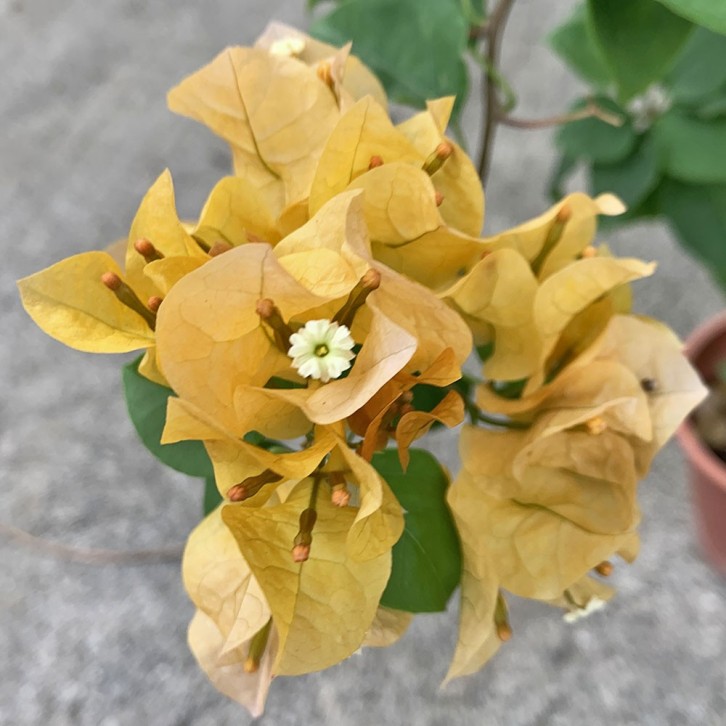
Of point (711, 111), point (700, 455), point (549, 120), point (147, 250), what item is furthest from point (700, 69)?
point (147, 250)

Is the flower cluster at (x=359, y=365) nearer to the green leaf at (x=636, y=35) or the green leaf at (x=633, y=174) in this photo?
the green leaf at (x=636, y=35)

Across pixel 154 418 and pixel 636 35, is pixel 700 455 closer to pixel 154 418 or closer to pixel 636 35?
pixel 636 35

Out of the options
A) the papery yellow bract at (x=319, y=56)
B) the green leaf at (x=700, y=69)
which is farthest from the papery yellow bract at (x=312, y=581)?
the green leaf at (x=700, y=69)

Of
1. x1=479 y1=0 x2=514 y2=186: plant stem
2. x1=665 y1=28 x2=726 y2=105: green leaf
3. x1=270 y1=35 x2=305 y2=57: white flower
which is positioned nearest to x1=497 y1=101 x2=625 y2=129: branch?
x1=479 y1=0 x2=514 y2=186: plant stem

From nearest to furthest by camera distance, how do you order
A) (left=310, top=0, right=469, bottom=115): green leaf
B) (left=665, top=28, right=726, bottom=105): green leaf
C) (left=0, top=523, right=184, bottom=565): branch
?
(left=310, top=0, right=469, bottom=115): green leaf → (left=665, top=28, right=726, bottom=105): green leaf → (left=0, top=523, right=184, bottom=565): branch

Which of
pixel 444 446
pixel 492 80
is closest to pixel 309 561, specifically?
pixel 492 80

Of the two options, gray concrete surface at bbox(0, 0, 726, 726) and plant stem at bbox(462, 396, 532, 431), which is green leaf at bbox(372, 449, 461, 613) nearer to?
plant stem at bbox(462, 396, 532, 431)

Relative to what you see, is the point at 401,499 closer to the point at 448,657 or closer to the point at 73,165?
the point at 448,657
